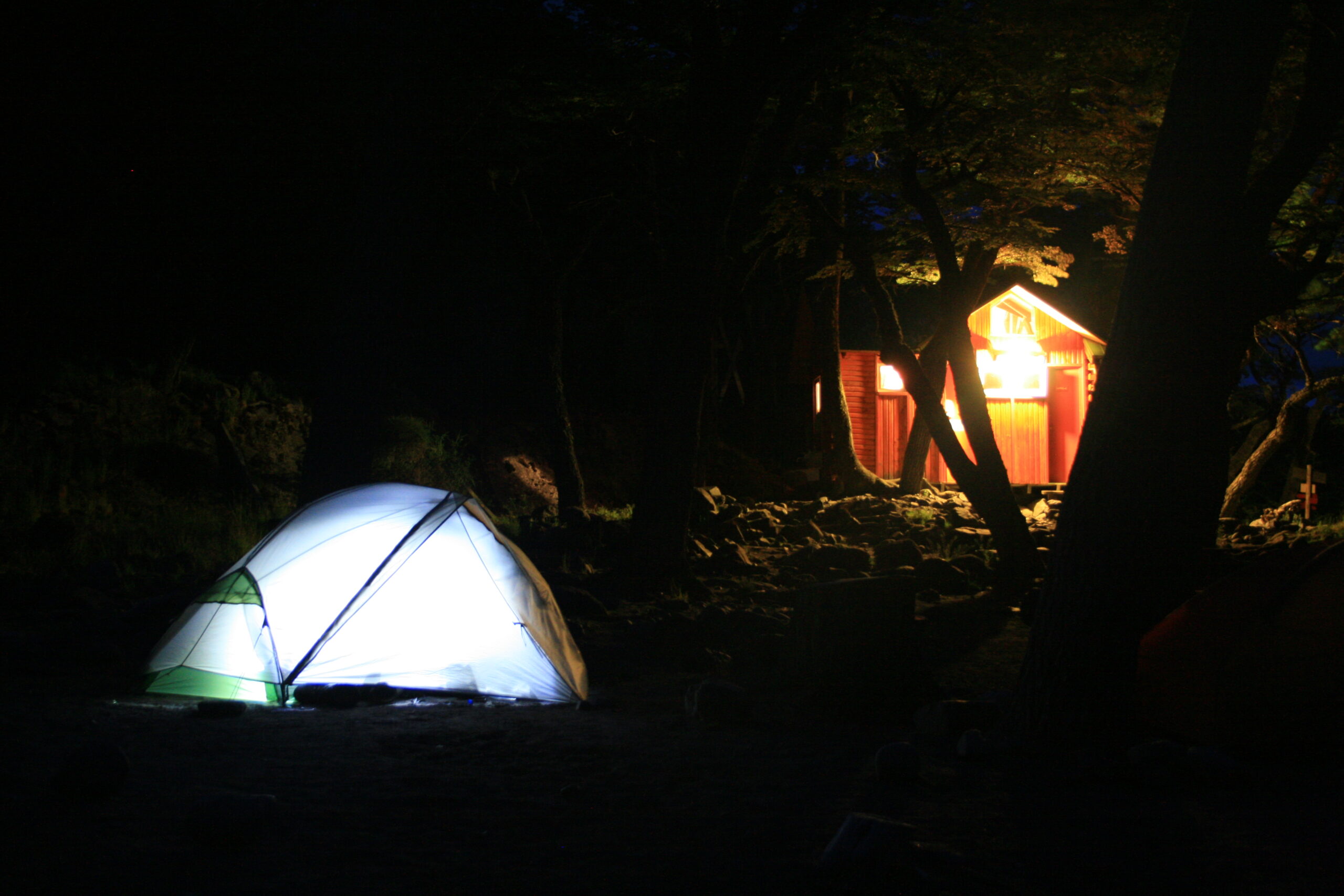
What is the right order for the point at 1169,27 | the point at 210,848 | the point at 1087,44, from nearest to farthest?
the point at 210,848
the point at 1169,27
the point at 1087,44

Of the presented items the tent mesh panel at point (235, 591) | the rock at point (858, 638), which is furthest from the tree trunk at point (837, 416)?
the tent mesh panel at point (235, 591)

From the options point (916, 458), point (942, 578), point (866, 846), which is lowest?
point (942, 578)

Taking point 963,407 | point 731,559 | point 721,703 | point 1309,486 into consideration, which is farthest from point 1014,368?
point 721,703

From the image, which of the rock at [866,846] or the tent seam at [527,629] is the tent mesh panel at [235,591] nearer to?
the tent seam at [527,629]

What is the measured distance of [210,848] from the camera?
128 inches

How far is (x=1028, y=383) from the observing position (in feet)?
61.9

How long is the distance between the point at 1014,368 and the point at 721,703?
15.3 metres

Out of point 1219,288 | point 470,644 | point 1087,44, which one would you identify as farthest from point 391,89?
point 1219,288

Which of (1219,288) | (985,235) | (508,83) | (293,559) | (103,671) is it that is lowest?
(103,671)

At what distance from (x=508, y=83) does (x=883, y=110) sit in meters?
4.57

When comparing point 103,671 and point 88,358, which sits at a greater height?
point 88,358

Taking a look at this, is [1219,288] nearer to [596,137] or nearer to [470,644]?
[470,644]

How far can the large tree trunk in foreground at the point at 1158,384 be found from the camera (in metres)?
4.63

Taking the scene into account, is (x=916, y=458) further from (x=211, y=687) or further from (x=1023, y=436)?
(x=211, y=687)
